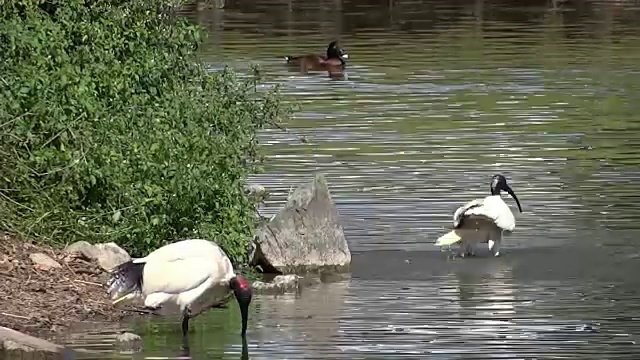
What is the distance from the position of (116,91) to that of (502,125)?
928 centimetres

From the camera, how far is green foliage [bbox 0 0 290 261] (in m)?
12.4

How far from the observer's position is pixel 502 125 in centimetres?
2186

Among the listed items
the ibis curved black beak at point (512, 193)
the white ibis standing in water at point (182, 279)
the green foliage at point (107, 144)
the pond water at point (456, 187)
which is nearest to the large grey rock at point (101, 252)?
the green foliage at point (107, 144)

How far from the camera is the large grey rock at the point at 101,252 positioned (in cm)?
1221

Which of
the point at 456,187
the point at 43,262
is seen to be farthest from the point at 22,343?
the point at 456,187

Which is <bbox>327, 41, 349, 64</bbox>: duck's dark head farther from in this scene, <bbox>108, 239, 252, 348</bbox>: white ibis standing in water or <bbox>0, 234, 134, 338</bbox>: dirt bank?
<bbox>108, 239, 252, 348</bbox>: white ibis standing in water

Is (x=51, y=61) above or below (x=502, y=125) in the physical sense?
above

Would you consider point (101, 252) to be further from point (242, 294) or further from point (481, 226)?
point (481, 226)

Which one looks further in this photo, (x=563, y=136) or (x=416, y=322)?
(x=563, y=136)

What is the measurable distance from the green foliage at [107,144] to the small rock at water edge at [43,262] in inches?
12.8

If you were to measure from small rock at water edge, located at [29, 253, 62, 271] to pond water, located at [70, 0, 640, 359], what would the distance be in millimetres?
896

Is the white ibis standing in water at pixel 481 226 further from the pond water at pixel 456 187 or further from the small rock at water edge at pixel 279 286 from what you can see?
the small rock at water edge at pixel 279 286

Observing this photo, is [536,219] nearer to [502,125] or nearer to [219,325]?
[219,325]

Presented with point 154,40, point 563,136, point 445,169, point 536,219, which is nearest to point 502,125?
point 563,136
